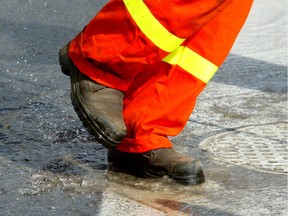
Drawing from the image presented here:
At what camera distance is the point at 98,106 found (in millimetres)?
3549

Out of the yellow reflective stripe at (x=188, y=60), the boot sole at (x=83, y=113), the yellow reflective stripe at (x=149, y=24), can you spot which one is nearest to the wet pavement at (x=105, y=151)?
the boot sole at (x=83, y=113)

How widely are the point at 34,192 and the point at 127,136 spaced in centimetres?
44

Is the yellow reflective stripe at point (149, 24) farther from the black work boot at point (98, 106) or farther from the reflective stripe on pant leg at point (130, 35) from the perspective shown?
the black work boot at point (98, 106)

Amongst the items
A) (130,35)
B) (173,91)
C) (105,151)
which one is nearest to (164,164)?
(173,91)

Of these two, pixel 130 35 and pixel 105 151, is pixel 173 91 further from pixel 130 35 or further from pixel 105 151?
pixel 105 151

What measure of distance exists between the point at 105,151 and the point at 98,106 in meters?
0.44

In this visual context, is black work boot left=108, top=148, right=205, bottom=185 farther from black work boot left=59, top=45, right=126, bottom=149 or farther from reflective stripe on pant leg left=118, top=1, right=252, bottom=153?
black work boot left=59, top=45, right=126, bottom=149

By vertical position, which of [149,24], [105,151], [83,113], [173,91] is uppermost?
[149,24]

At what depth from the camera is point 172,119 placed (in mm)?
3689

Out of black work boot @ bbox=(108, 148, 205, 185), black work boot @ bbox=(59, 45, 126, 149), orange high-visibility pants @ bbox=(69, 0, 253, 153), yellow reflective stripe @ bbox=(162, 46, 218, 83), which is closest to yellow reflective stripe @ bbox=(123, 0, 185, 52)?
orange high-visibility pants @ bbox=(69, 0, 253, 153)

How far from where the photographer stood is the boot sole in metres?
3.50

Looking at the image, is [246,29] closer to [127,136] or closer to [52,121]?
[52,121]

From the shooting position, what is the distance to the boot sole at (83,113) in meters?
3.50

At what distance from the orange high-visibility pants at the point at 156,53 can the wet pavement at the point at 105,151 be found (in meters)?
0.22
